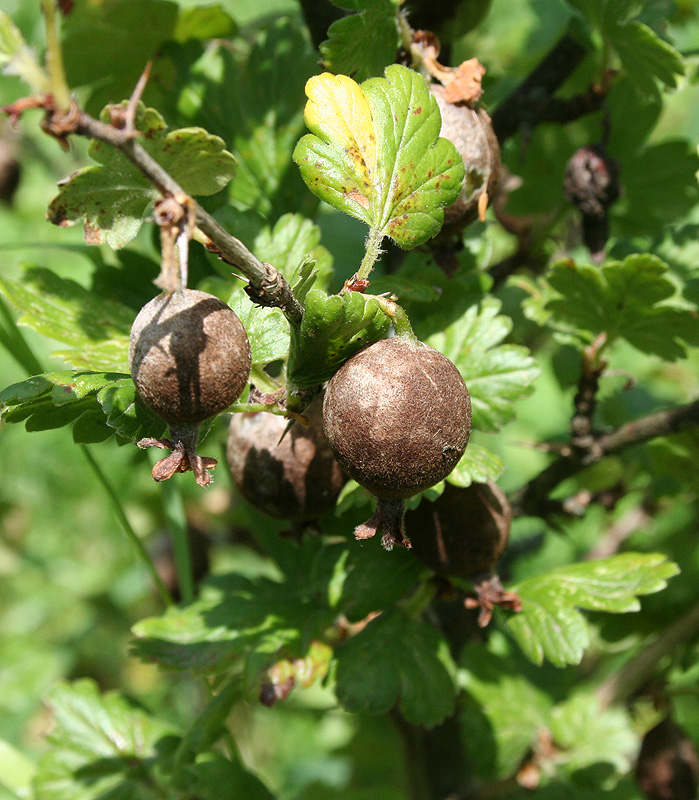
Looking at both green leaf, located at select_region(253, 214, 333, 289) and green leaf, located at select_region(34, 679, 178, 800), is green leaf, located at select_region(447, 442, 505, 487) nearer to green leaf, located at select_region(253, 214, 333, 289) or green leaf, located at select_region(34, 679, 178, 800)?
green leaf, located at select_region(253, 214, 333, 289)

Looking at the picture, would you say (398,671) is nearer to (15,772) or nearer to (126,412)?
(126,412)

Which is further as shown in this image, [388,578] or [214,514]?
[214,514]

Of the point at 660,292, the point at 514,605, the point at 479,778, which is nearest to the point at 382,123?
the point at 660,292

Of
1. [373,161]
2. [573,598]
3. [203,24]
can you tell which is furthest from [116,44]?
[573,598]

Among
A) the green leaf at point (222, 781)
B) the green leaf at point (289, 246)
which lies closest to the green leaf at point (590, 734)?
the green leaf at point (222, 781)

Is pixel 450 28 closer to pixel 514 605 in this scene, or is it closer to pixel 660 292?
pixel 660 292

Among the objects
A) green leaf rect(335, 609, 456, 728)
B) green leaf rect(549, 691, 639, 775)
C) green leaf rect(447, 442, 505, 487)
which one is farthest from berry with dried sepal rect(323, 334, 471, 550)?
green leaf rect(549, 691, 639, 775)
